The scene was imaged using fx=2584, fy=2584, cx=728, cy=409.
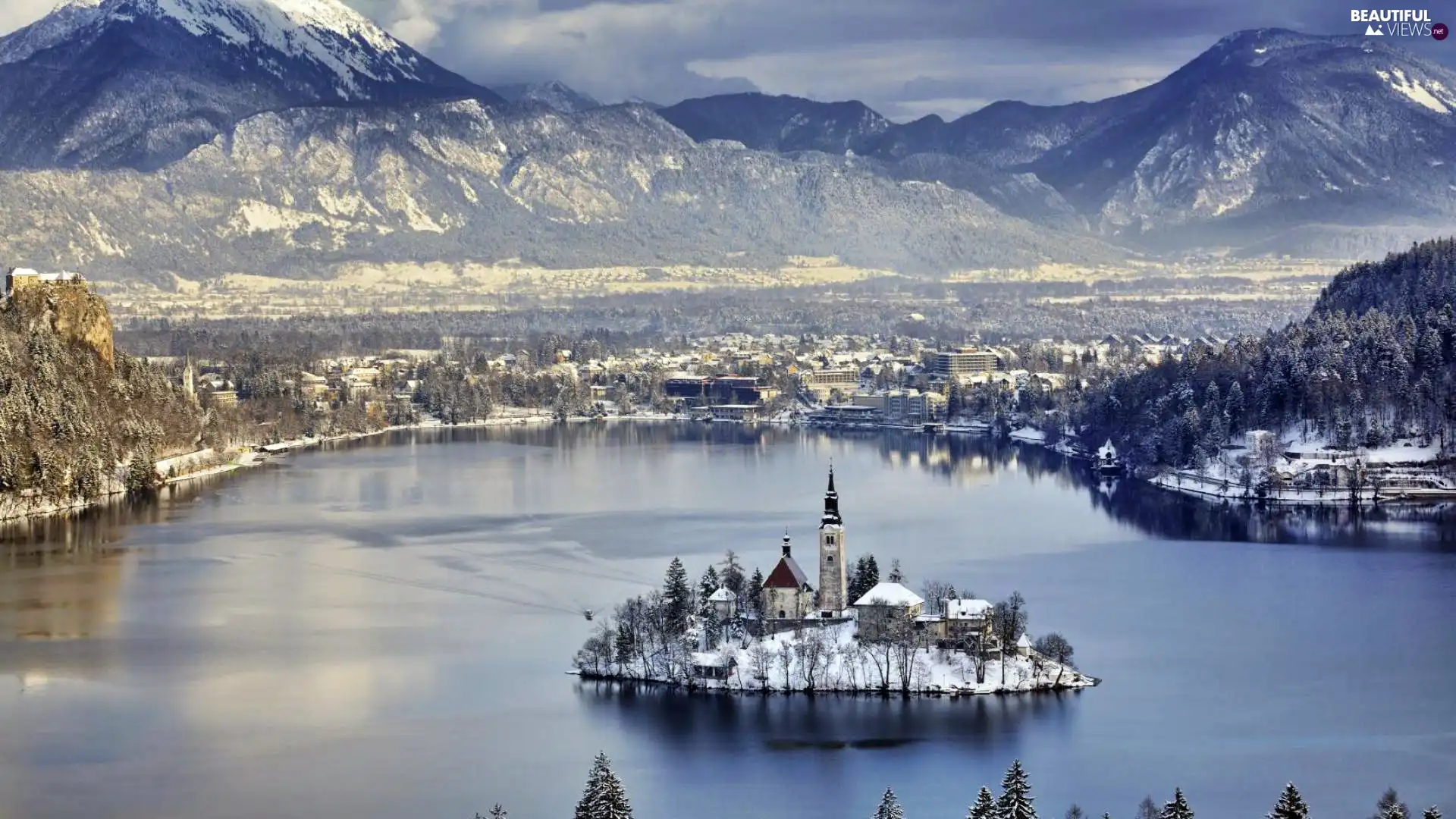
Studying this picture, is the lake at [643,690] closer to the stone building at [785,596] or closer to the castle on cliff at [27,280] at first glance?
the stone building at [785,596]

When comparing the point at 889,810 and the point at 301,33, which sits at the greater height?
the point at 301,33

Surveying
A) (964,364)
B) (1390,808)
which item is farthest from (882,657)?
(964,364)

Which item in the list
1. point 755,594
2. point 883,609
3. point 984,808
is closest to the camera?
point 984,808

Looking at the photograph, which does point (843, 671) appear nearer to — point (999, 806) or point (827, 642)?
point (827, 642)

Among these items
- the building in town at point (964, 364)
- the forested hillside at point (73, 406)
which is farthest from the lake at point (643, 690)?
the building in town at point (964, 364)

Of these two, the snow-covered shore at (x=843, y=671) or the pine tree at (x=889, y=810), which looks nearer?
the pine tree at (x=889, y=810)

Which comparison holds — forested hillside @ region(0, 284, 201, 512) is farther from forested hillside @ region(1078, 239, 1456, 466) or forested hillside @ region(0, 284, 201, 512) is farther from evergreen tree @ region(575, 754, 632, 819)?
evergreen tree @ region(575, 754, 632, 819)

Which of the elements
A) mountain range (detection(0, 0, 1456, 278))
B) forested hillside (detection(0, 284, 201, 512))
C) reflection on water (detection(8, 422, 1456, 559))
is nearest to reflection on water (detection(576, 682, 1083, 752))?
reflection on water (detection(8, 422, 1456, 559))

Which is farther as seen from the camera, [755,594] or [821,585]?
[755,594]
